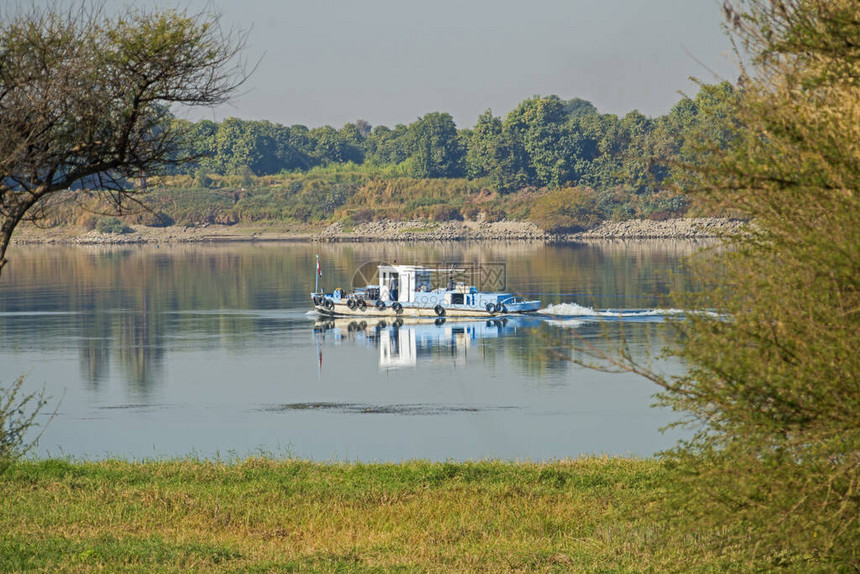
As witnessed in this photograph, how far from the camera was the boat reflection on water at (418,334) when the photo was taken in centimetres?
4531

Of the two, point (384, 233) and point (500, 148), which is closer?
point (384, 233)

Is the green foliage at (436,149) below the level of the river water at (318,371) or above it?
above

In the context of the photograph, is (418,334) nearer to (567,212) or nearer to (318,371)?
(318,371)

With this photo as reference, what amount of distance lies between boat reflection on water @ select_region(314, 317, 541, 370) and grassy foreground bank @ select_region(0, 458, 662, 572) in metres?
25.1

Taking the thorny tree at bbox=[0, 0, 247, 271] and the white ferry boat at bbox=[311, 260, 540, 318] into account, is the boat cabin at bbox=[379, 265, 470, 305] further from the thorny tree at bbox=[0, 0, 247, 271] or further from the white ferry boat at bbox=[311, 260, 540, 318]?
the thorny tree at bbox=[0, 0, 247, 271]

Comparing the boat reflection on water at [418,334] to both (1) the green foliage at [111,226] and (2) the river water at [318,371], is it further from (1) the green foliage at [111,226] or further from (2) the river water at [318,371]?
(1) the green foliage at [111,226]

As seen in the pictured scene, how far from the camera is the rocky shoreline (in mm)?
133375

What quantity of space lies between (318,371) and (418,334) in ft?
42.2

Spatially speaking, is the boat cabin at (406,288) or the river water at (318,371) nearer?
the river water at (318,371)

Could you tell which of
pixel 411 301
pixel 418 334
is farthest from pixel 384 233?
pixel 418 334

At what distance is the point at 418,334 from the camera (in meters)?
53.6

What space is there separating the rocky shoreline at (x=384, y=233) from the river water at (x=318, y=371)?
5459cm

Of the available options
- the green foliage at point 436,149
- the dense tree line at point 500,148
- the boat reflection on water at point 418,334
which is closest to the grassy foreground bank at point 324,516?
the boat reflection on water at point 418,334

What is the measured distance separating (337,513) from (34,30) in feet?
26.1
